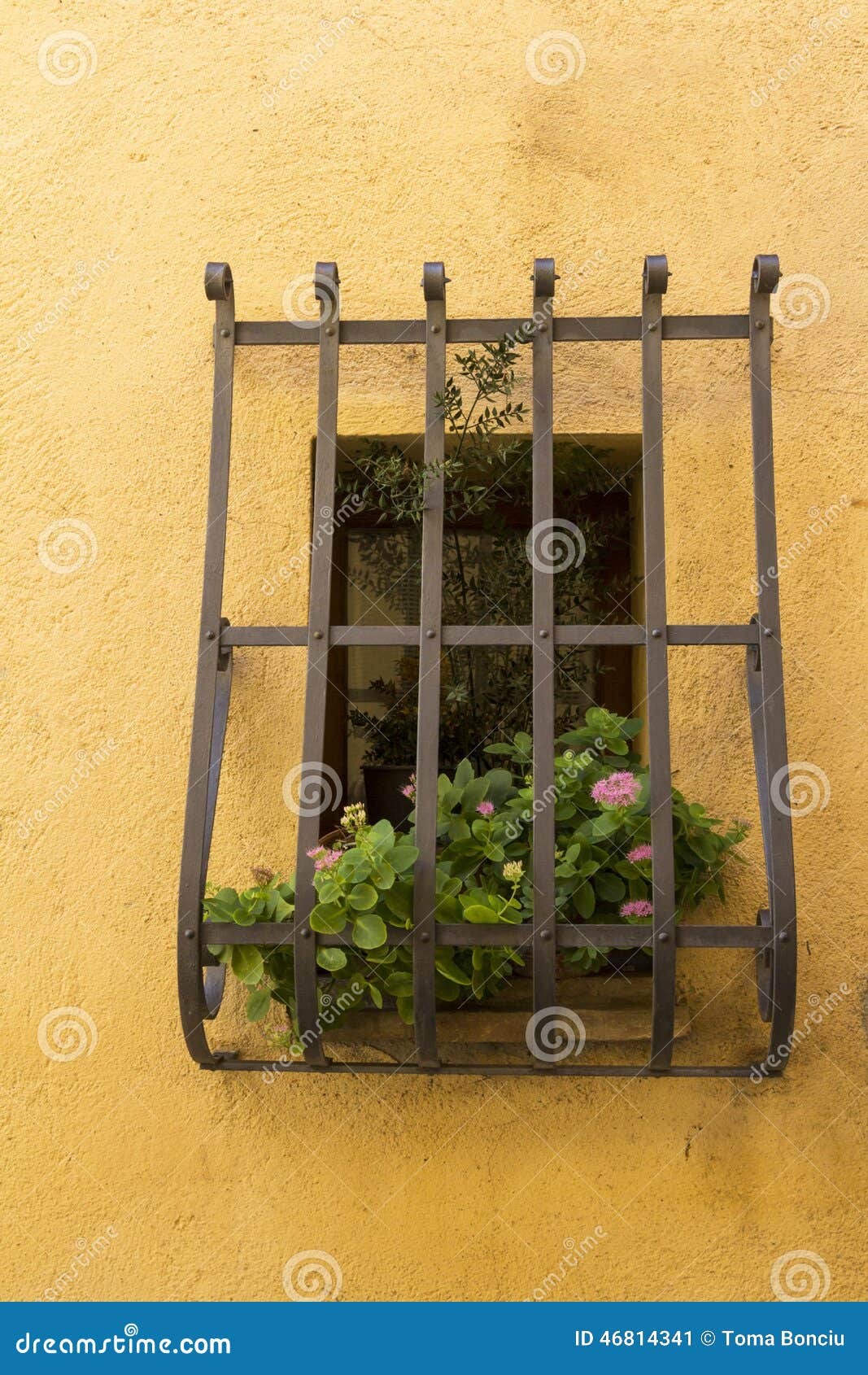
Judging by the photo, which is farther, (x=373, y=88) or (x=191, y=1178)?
(x=373, y=88)

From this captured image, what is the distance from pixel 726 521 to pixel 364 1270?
61.5 inches

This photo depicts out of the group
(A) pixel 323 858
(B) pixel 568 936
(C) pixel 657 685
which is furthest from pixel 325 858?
(C) pixel 657 685

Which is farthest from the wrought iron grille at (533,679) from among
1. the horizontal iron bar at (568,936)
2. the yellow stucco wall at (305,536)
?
the yellow stucco wall at (305,536)

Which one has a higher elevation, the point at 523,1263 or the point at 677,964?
the point at 677,964

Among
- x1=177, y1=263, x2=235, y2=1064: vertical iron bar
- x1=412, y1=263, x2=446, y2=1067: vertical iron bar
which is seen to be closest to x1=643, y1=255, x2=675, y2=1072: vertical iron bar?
x1=412, y1=263, x2=446, y2=1067: vertical iron bar

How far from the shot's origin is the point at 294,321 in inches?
88.0

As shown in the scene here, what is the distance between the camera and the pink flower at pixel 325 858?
1857mm

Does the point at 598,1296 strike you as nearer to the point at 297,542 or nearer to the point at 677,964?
the point at 677,964

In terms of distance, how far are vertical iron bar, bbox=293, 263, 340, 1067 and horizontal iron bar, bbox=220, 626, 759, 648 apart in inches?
2.1

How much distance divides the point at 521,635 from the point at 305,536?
558mm

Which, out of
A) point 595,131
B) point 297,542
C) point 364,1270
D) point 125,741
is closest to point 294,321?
point 297,542

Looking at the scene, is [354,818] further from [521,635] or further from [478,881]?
[521,635]

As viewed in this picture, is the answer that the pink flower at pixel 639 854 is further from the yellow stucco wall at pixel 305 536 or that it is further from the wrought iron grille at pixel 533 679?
the yellow stucco wall at pixel 305 536

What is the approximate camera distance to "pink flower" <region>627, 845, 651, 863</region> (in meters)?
1.89
